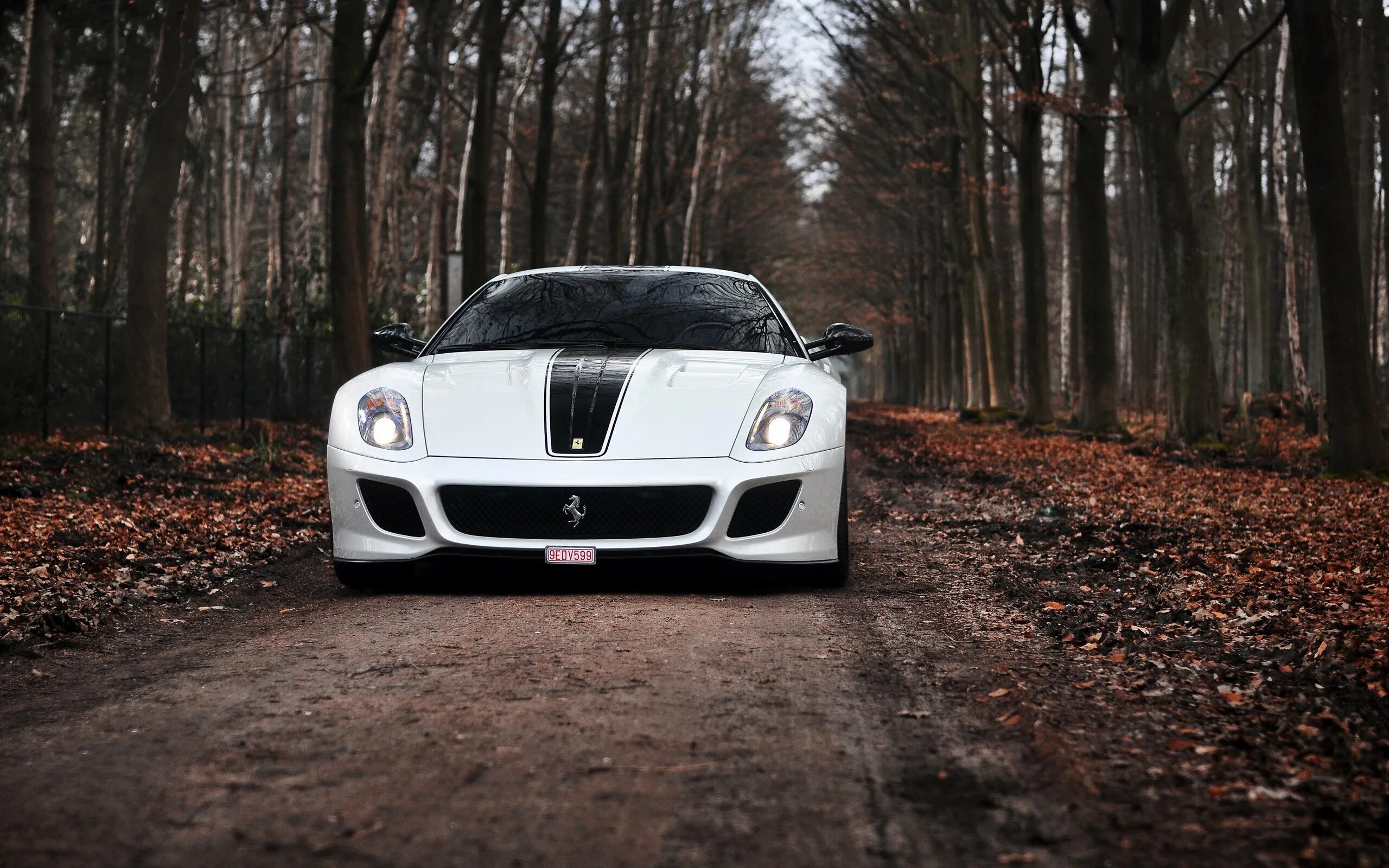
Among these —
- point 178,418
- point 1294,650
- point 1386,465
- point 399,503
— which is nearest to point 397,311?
point 178,418

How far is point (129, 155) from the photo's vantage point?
2725cm

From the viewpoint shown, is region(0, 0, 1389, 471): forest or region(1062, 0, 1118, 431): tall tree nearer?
region(0, 0, 1389, 471): forest

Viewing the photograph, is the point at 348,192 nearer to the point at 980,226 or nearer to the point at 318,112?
the point at 318,112

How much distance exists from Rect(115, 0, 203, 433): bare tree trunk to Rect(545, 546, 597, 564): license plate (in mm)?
11350

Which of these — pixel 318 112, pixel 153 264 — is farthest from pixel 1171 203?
pixel 318 112

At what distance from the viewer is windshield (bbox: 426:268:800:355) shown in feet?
23.2

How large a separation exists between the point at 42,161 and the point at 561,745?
1988cm

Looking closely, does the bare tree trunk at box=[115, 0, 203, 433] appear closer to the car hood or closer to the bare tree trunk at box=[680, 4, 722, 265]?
the car hood

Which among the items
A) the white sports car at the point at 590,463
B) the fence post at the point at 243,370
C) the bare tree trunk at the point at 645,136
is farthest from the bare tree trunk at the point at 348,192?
the bare tree trunk at the point at 645,136

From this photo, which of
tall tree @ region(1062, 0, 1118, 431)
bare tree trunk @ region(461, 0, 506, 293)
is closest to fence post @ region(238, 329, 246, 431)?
bare tree trunk @ region(461, 0, 506, 293)

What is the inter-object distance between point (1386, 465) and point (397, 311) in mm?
21373

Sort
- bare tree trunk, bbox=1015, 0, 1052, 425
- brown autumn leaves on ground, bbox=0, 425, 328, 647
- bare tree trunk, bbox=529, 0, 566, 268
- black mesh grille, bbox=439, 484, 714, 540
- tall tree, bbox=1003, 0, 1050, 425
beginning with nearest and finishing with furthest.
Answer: black mesh grille, bbox=439, 484, 714, 540
brown autumn leaves on ground, bbox=0, 425, 328, 647
tall tree, bbox=1003, 0, 1050, 425
bare tree trunk, bbox=1015, 0, 1052, 425
bare tree trunk, bbox=529, 0, 566, 268

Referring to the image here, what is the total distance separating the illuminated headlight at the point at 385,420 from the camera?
599 centimetres

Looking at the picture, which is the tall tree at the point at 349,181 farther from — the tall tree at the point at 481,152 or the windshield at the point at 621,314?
the windshield at the point at 621,314
